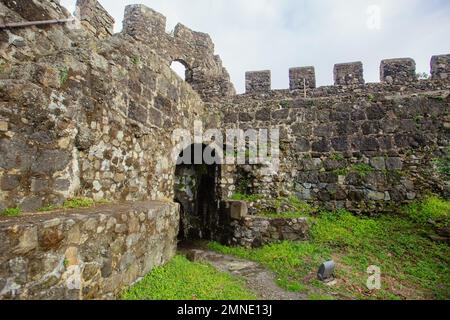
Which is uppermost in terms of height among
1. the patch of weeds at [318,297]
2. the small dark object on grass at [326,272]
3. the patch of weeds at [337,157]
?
the patch of weeds at [337,157]

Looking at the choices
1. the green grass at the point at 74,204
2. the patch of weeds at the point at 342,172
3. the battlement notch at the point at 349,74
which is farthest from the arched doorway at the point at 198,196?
the battlement notch at the point at 349,74

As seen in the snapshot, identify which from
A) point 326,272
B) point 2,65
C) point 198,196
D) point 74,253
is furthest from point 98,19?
point 326,272

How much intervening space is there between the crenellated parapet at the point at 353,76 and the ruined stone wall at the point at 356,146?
1.86m

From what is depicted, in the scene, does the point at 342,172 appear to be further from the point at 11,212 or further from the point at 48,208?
the point at 11,212

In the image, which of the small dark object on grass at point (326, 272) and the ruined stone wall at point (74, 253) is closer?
the ruined stone wall at point (74, 253)

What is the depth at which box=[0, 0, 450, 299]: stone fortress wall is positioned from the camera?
261cm

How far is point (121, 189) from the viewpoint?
4332 millimetres

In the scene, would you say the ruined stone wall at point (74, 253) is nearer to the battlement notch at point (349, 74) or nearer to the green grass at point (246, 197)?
the green grass at point (246, 197)

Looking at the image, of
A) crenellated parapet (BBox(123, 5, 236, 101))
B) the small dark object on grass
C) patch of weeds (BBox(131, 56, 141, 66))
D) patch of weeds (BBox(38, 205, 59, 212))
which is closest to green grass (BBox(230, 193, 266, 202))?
the small dark object on grass

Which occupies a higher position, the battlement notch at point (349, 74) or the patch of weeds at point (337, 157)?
the battlement notch at point (349, 74)

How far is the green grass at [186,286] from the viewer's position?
132 inches
